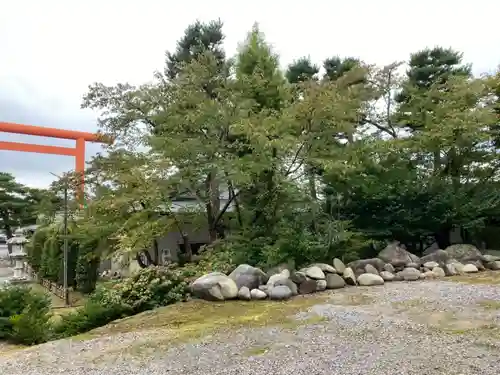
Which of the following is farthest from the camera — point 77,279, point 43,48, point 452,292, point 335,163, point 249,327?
point 77,279

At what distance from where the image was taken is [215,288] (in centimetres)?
527

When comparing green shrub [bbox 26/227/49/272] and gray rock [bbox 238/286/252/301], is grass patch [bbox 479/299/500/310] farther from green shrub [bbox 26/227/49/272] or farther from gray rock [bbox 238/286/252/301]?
green shrub [bbox 26/227/49/272]

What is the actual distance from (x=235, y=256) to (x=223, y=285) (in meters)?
1.13

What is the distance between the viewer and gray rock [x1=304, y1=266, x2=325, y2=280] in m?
5.83

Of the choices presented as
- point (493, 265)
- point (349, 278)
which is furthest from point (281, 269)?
point (493, 265)

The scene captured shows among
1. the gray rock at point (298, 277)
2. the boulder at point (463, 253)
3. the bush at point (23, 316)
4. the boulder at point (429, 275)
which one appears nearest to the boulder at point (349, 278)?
the gray rock at point (298, 277)

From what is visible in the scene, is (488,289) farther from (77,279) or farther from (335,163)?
(77,279)

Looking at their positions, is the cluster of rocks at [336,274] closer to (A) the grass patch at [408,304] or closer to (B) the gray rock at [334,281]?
(B) the gray rock at [334,281]

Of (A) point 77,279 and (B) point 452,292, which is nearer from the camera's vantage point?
(B) point 452,292

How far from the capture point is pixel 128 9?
6.41m

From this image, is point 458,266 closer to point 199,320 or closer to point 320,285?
point 320,285

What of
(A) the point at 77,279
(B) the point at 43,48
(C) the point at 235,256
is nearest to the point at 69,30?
(B) the point at 43,48

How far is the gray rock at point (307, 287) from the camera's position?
5.62 m

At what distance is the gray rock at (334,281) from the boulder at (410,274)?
3.67 feet
